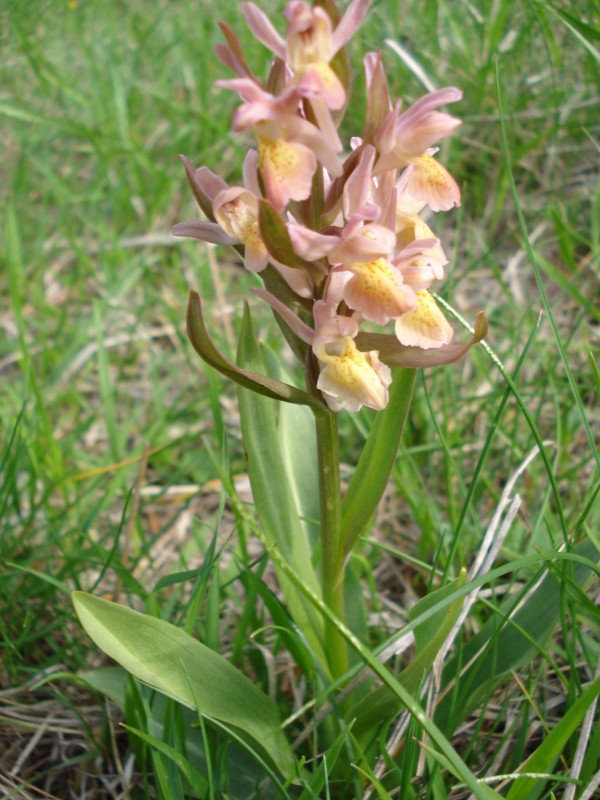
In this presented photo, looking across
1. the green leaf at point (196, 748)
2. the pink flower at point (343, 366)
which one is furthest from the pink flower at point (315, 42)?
the green leaf at point (196, 748)

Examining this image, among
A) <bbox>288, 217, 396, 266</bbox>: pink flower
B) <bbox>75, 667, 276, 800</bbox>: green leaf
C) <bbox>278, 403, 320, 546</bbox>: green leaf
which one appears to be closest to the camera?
<bbox>288, 217, 396, 266</bbox>: pink flower

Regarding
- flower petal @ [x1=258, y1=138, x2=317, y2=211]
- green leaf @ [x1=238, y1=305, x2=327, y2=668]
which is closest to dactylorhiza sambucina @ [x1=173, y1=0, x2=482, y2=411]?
flower petal @ [x1=258, y1=138, x2=317, y2=211]

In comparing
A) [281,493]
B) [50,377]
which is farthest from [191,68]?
[281,493]

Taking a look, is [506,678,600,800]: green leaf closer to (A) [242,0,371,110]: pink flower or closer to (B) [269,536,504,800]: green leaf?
(B) [269,536,504,800]: green leaf

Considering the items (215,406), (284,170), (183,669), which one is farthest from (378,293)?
(215,406)

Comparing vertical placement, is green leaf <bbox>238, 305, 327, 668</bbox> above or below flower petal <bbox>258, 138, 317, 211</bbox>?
below

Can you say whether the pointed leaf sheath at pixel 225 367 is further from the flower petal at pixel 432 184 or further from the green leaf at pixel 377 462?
the flower petal at pixel 432 184
